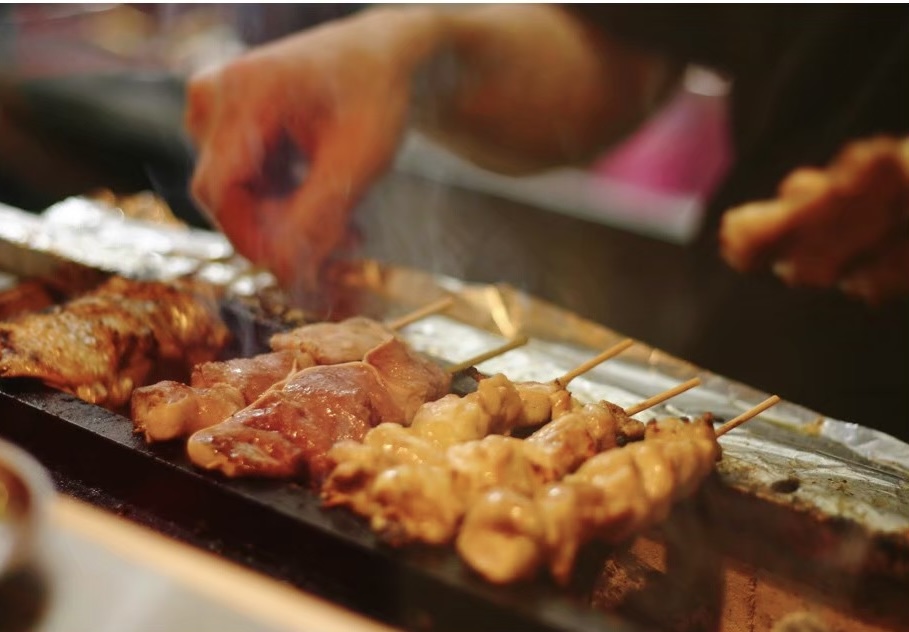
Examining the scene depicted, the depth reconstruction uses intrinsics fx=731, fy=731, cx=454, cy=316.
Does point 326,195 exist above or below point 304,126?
below

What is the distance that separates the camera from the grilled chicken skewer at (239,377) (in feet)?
7.65

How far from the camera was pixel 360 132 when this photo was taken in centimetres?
342

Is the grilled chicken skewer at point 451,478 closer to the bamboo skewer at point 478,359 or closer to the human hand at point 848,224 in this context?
the bamboo skewer at point 478,359

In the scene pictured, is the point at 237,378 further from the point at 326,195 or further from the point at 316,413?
the point at 326,195

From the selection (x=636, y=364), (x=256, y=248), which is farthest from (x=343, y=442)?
(x=636, y=364)

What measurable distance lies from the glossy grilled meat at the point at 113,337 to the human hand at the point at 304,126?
0.43 metres

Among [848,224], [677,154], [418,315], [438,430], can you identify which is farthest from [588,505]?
[677,154]

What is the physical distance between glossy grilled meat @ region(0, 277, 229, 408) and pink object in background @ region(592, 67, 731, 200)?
390cm

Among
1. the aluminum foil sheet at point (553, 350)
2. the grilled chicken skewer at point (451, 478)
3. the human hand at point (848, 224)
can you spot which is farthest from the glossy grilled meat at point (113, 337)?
the human hand at point (848, 224)

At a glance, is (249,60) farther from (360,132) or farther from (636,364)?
(636,364)

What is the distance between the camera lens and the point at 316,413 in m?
2.47

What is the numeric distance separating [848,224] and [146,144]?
547cm

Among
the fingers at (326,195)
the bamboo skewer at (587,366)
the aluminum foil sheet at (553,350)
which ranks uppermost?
the fingers at (326,195)

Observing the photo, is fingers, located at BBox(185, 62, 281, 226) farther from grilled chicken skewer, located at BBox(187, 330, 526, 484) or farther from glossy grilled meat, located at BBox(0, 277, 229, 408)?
grilled chicken skewer, located at BBox(187, 330, 526, 484)
